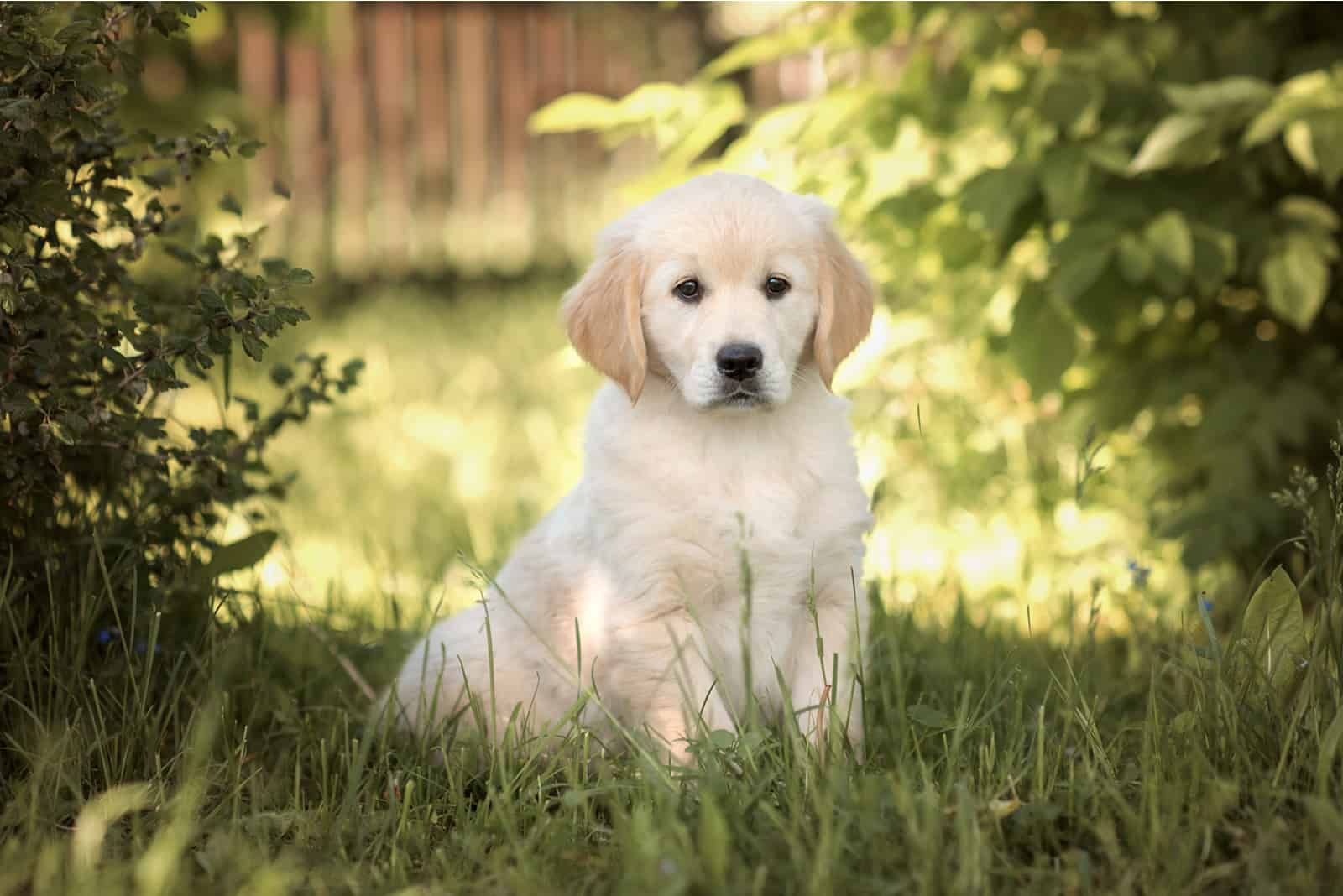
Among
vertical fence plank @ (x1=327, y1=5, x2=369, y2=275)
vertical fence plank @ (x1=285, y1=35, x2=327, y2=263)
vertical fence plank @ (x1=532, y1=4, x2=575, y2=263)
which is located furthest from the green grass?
vertical fence plank @ (x1=532, y1=4, x2=575, y2=263)

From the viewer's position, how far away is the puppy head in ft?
8.04

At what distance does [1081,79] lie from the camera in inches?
124

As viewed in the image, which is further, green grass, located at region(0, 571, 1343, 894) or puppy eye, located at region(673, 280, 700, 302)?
puppy eye, located at region(673, 280, 700, 302)

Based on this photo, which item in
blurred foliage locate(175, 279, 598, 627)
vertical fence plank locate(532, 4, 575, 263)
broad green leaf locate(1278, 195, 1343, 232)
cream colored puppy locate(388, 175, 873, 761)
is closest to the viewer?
cream colored puppy locate(388, 175, 873, 761)

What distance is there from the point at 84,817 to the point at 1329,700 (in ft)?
6.42

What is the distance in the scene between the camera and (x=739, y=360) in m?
2.40

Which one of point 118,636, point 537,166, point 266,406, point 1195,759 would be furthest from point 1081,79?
point 537,166

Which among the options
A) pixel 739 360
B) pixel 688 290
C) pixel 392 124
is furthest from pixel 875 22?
pixel 392 124

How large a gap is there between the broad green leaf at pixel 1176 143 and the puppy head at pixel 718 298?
2.46 feet

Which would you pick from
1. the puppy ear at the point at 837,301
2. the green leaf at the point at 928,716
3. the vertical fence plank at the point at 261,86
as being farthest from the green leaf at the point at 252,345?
the vertical fence plank at the point at 261,86

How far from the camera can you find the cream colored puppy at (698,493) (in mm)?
2424

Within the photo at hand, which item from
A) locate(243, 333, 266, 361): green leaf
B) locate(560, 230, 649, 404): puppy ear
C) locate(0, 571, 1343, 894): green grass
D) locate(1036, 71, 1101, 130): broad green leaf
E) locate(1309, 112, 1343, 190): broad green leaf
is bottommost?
locate(0, 571, 1343, 894): green grass

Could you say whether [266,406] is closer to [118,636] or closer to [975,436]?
[975,436]

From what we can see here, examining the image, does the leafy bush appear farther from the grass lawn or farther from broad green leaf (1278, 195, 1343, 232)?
broad green leaf (1278, 195, 1343, 232)
